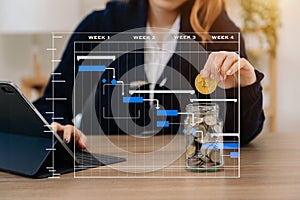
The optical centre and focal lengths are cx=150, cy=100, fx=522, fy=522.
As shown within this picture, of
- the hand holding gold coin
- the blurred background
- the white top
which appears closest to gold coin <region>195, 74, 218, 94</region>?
the hand holding gold coin

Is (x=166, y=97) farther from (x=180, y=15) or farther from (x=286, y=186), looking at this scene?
(x=180, y=15)

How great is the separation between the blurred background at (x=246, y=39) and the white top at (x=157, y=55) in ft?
5.09

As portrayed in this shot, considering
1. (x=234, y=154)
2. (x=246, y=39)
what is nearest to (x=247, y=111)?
(x=234, y=154)

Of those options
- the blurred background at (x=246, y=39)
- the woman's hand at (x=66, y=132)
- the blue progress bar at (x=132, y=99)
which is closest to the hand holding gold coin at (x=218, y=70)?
the blue progress bar at (x=132, y=99)

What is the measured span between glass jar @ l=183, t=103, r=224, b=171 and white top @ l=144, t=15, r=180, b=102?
10 centimetres

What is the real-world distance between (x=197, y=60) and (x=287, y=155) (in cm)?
31

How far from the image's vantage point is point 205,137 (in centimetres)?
86

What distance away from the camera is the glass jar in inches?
33.7

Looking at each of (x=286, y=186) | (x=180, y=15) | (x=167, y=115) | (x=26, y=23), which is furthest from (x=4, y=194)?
(x=26, y=23)

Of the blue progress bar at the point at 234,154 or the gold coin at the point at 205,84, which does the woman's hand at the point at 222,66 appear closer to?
the gold coin at the point at 205,84

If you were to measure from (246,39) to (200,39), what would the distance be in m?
1.79

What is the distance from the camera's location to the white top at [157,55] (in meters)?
0.98

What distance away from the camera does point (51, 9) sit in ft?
8.46

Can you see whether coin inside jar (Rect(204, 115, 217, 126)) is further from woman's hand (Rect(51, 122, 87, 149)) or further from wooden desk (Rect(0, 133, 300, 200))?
woman's hand (Rect(51, 122, 87, 149))
